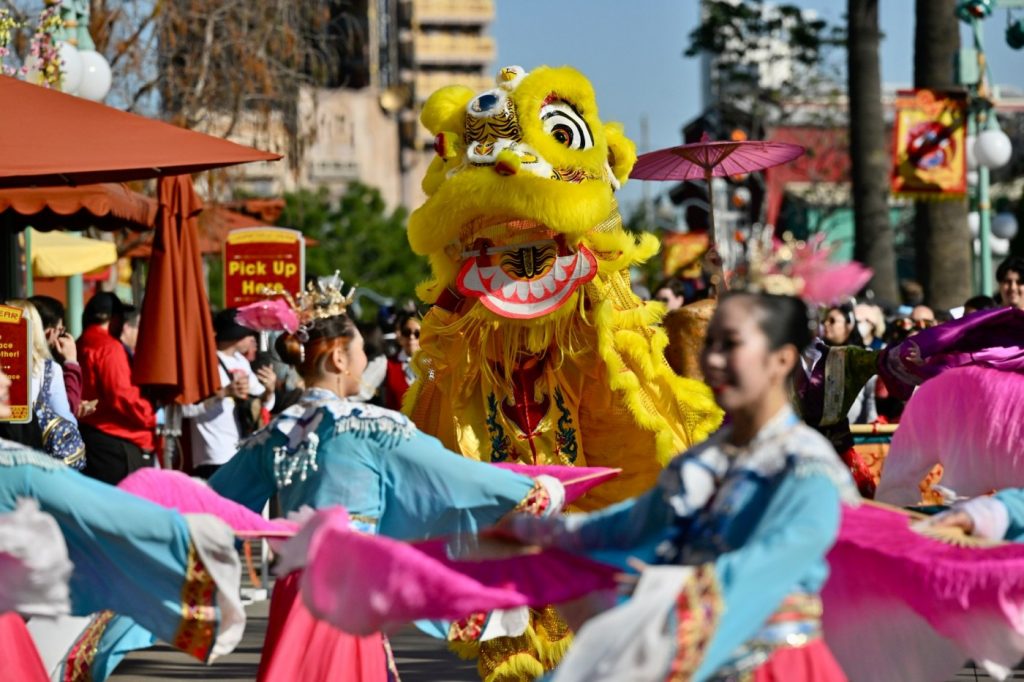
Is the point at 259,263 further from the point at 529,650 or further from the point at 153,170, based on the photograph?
the point at 529,650

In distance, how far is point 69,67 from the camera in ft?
35.4

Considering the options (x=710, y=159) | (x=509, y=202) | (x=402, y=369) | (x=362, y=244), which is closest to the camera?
(x=509, y=202)

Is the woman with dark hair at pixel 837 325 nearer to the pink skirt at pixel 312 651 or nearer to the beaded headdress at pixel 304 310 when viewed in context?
the beaded headdress at pixel 304 310

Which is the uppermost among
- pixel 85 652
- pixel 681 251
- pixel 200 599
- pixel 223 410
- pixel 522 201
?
pixel 522 201

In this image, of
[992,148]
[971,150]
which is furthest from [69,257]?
[971,150]

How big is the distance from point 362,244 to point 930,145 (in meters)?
41.8

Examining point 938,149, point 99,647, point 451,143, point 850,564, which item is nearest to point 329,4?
point 938,149

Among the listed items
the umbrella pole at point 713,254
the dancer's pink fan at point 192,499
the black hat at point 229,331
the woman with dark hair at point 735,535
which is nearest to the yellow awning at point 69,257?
the black hat at point 229,331

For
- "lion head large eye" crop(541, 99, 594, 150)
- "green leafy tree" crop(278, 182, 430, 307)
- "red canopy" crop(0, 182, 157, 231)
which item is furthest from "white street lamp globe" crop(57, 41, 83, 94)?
"green leafy tree" crop(278, 182, 430, 307)

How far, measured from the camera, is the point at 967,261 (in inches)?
633

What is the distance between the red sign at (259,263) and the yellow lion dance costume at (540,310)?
5.57m

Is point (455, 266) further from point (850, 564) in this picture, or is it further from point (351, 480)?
point (850, 564)

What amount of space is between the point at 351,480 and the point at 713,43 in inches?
943

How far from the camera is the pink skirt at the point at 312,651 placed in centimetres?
550
